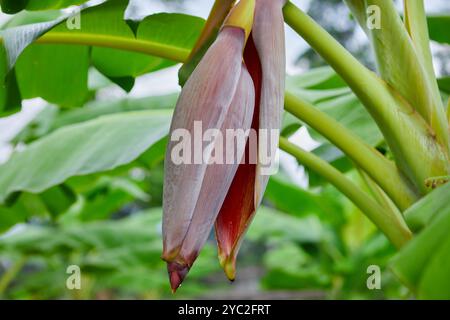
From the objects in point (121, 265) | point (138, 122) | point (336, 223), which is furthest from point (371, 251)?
point (138, 122)

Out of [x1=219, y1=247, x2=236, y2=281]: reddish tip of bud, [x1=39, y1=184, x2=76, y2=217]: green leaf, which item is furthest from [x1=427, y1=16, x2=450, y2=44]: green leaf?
[x1=39, y1=184, x2=76, y2=217]: green leaf

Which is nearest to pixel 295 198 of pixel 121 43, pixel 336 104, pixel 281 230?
pixel 281 230

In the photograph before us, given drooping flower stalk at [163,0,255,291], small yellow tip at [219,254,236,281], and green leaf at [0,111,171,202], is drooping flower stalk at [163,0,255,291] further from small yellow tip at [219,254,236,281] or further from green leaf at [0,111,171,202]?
green leaf at [0,111,171,202]

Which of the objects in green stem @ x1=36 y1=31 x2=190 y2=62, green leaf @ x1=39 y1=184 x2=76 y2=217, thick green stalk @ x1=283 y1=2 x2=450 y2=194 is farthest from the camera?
green leaf @ x1=39 y1=184 x2=76 y2=217

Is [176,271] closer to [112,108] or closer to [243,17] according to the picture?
[243,17]

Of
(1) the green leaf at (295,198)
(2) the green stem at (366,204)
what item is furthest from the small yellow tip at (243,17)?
(1) the green leaf at (295,198)

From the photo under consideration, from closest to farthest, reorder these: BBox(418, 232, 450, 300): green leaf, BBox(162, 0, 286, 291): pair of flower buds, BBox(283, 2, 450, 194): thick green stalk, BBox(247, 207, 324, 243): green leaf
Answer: BBox(418, 232, 450, 300): green leaf, BBox(162, 0, 286, 291): pair of flower buds, BBox(283, 2, 450, 194): thick green stalk, BBox(247, 207, 324, 243): green leaf
